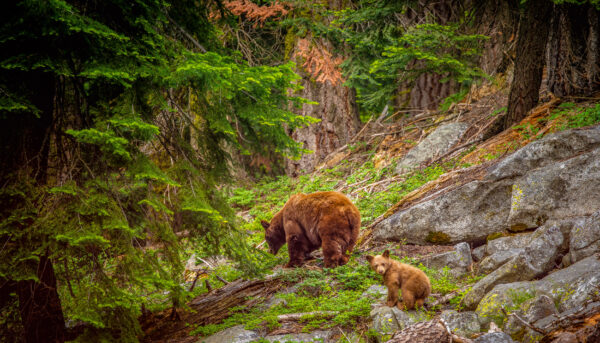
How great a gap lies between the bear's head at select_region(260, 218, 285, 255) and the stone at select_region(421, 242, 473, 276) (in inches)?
118

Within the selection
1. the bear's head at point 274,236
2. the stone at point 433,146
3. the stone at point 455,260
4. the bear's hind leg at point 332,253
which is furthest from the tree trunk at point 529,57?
the bear's head at point 274,236

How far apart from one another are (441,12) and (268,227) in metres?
9.49

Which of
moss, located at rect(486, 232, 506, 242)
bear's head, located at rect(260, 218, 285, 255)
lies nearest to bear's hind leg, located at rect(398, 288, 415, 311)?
moss, located at rect(486, 232, 506, 242)

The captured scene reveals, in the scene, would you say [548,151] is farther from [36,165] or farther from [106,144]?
[36,165]

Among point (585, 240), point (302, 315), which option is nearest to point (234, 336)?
point (302, 315)

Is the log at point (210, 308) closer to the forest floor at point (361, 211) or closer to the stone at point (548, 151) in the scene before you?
the forest floor at point (361, 211)

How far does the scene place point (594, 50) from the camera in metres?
7.52

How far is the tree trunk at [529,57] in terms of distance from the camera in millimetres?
7543

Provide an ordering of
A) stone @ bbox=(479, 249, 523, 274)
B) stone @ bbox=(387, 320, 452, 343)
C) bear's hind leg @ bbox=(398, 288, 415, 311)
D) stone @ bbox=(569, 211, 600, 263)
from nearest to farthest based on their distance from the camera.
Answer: stone @ bbox=(387, 320, 452, 343)
stone @ bbox=(569, 211, 600, 263)
bear's hind leg @ bbox=(398, 288, 415, 311)
stone @ bbox=(479, 249, 523, 274)

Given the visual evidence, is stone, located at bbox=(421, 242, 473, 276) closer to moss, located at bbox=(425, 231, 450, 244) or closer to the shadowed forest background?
the shadowed forest background

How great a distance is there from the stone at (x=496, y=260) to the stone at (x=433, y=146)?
432 cm

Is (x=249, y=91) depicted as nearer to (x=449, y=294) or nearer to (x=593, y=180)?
(x=449, y=294)

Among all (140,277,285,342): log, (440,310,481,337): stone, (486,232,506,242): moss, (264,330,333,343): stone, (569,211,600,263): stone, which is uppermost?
(569,211,600,263): stone

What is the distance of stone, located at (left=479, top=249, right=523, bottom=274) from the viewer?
4.77m
